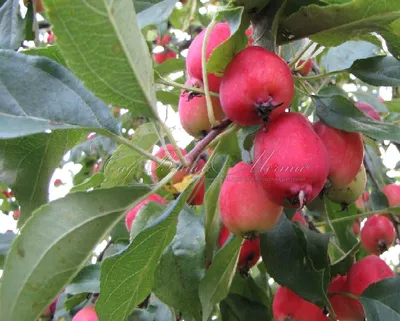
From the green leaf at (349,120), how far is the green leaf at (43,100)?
0.37 meters

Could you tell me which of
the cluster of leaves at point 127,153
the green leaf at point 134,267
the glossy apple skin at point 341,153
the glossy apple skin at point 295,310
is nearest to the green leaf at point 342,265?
the cluster of leaves at point 127,153

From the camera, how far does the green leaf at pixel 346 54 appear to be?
55.1 inches

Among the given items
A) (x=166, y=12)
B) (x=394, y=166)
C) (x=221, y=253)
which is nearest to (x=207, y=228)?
(x=221, y=253)

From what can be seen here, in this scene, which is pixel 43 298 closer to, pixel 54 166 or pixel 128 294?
pixel 128 294

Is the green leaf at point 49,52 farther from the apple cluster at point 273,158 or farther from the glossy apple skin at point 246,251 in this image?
the glossy apple skin at point 246,251

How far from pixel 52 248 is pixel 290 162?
0.36 meters

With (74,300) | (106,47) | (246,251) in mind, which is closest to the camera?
(106,47)

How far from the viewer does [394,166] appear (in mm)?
2125

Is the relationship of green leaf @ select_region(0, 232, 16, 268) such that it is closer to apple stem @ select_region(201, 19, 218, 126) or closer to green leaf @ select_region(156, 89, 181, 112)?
green leaf @ select_region(156, 89, 181, 112)

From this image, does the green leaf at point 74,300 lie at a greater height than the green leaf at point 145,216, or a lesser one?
lesser

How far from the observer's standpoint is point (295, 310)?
109 centimetres

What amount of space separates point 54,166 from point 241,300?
57 cm

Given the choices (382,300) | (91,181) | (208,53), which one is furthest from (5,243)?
(382,300)

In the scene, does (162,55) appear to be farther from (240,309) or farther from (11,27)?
(240,309)
